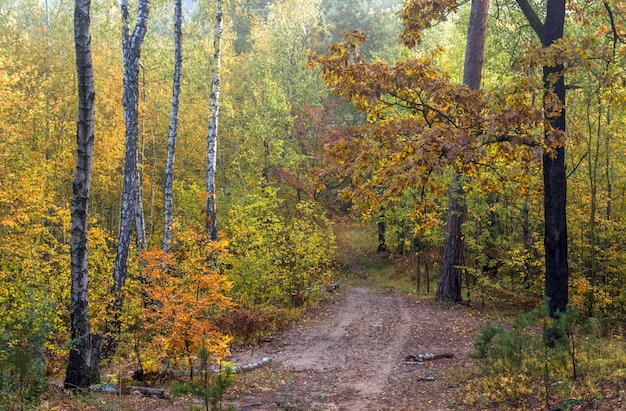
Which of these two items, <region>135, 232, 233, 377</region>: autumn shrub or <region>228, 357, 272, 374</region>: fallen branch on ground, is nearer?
<region>135, 232, 233, 377</region>: autumn shrub

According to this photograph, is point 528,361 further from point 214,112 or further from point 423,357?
point 214,112

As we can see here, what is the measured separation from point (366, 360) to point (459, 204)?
6480 millimetres

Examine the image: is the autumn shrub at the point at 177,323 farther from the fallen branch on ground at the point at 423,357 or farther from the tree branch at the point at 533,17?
the tree branch at the point at 533,17

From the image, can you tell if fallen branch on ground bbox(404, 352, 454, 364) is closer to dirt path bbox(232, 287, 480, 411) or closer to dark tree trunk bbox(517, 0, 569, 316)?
dirt path bbox(232, 287, 480, 411)

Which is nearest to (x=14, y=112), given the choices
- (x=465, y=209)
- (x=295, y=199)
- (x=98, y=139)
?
(x=98, y=139)

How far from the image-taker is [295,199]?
80.0 feet

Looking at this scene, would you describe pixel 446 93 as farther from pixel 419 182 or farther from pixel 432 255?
pixel 432 255

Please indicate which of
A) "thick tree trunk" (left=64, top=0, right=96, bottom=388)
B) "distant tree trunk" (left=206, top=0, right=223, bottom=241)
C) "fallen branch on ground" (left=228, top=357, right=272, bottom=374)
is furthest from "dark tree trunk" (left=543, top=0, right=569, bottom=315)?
"distant tree trunk" (left=206, top=0, right=223, bottom=241)

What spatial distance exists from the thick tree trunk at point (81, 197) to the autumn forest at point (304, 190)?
27 mm

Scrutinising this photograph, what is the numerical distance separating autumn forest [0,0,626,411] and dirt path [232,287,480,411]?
0.64 metres

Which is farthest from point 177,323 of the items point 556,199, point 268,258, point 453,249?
point 453,249

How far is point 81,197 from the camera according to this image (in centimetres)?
653

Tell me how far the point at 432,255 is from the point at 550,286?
16.8m

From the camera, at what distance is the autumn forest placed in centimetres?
642
